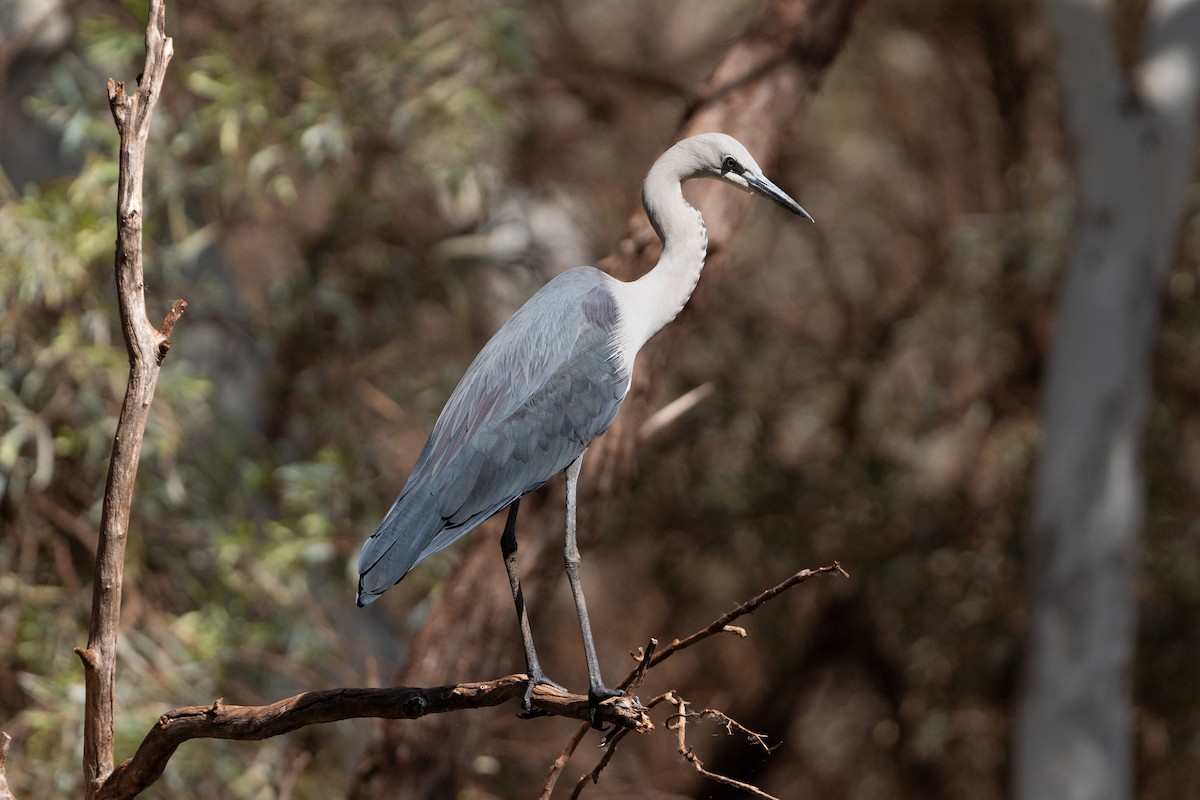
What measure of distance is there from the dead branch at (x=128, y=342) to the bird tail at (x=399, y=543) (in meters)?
0.35

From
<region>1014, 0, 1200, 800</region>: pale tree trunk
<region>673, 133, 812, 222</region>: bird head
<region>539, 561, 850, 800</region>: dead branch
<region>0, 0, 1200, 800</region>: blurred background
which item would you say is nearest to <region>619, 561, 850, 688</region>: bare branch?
<region>539, 561, 850, 800</region>: dead branch

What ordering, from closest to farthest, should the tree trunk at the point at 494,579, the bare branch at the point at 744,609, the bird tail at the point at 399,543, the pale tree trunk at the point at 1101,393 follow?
the bare branch at the point at 744,609, the bird tail at the point at 399,543, the tree trunk at the point at 494,579, the pale tree trunk at the point at 1101,393

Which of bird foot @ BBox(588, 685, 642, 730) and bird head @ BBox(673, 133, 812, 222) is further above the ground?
bird head @ BBox(673, 133, 812, 222)

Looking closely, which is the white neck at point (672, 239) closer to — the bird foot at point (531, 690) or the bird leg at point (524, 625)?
the bird leg at point (524, 625)

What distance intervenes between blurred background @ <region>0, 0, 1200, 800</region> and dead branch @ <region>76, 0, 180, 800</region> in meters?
0.92

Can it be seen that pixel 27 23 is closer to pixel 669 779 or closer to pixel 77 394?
pixel 77 394

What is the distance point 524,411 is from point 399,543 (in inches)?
9.7

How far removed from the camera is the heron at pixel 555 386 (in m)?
1.71

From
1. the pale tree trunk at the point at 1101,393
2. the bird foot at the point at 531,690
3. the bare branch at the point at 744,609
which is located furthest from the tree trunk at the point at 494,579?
the pale tree trunk at the point at 1101,393

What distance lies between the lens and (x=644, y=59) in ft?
23.4

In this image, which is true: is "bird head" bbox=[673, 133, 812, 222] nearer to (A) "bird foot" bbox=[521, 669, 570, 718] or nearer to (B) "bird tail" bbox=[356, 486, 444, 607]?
(B) "bird tail" bbox=[356, 486, 444, 607]

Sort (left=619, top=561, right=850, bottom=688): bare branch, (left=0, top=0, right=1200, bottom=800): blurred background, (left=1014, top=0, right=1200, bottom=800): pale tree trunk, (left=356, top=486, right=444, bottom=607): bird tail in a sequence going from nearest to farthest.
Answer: (left=619, top=561, right=850, bottom=688): bare branch → (left=356, top=486, right=444, bottom=607): bird tail → (left=0, top=0, right=1200, bottom=800): blurred background → (left=1014, top=0, right=1200, bottom=800): pale tree trunk

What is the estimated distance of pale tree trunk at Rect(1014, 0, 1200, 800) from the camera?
4.36 meters

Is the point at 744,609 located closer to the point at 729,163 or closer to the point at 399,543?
the point at 399,543
